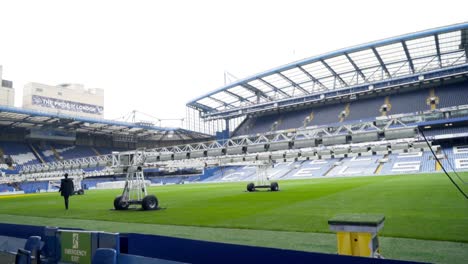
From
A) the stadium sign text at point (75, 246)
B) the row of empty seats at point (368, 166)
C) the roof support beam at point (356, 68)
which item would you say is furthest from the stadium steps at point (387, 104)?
the stadium sign text at point (75, 246)

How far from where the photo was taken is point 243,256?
5371 millimetres

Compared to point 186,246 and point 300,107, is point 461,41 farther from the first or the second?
point 186,246

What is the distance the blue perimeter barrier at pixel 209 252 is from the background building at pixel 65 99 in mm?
52341

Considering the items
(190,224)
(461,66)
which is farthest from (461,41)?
(190,224)

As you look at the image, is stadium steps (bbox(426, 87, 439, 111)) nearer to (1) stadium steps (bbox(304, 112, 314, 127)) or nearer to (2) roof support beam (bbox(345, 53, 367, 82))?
(2) roof support beam (bbox(345, 53, 367, 82))

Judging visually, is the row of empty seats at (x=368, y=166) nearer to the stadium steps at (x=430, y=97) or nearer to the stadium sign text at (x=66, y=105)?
the stadium steps at (x=430, y=97)

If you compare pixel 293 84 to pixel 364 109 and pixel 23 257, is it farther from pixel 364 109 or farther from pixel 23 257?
pixel 23 257

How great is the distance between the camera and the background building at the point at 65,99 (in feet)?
172

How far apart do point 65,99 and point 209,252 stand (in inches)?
2283

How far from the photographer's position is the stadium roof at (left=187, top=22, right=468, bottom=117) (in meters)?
41.5

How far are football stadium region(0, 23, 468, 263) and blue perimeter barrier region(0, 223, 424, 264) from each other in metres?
0.02

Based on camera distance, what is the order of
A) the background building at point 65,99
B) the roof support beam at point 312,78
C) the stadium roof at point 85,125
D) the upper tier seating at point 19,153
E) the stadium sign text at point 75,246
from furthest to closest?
the upper tier seating at point 19,153, the background building at point 65,99, the roof support beam at point 312,78, the stadium roof at point 85,125, the stadium sign text at point 75,246

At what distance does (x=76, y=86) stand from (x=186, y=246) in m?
62.3

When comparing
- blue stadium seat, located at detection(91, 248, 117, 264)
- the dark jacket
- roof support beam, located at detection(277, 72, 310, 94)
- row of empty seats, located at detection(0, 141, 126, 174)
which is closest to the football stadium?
blue stadium seat, located at detection(91, 248, 117, 264)
